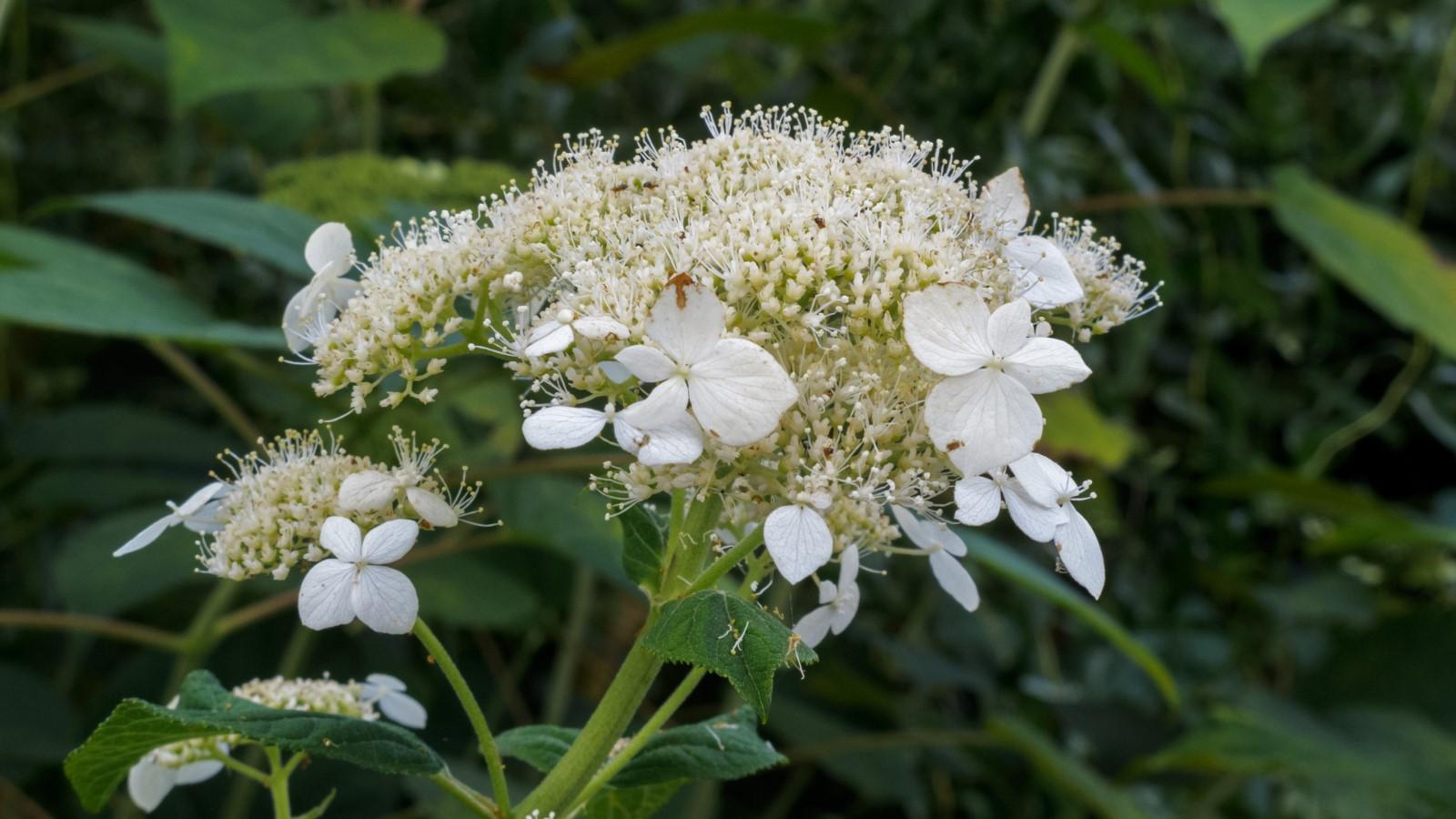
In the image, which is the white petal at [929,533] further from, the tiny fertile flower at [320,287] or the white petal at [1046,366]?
the tiny fertile flower at [320,287]

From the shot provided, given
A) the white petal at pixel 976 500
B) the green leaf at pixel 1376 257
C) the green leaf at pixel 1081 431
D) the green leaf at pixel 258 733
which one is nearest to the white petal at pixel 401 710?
the green leaf at pixel 258 733

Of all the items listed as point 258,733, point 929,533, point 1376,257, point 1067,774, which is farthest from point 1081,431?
point 258,733

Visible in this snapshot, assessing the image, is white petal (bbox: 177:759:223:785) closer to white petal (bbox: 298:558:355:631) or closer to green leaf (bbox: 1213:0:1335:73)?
white petal (bbox: 298:558:355:631)

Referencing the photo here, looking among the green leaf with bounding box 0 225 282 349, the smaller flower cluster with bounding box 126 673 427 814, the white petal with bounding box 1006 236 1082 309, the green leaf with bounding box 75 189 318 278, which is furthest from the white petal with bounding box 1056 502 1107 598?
the green leaf with bounding box 75 189 318 278

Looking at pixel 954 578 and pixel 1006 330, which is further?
pixel 954 578

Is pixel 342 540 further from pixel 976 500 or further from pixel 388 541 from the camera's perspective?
pixel 976 500

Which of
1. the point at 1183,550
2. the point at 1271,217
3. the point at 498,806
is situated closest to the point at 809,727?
the point at 1183,550

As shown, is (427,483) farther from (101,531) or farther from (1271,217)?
(1271,217)
